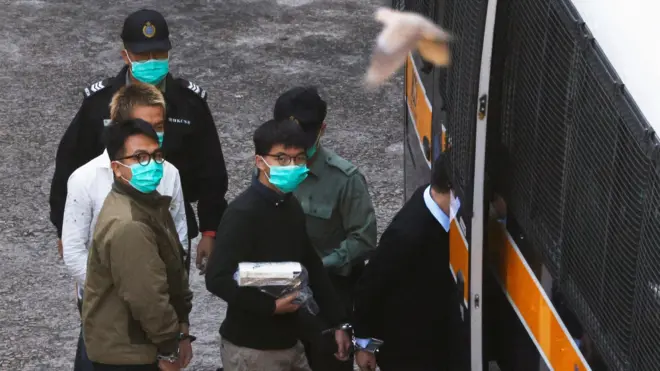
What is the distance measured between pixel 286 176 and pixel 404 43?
2.40 feet

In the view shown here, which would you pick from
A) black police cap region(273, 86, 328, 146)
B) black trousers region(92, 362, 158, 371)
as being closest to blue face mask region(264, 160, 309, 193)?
black police cap region(273, 86, 328, 146)

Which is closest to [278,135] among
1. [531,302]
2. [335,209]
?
[335,209]

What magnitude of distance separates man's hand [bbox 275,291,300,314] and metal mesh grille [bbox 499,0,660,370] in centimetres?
89

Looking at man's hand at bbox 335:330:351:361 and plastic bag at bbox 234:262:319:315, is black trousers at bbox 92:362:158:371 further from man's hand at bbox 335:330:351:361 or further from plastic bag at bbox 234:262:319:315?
man's hand at bbox 335:330:351:361

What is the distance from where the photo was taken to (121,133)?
4.25 m

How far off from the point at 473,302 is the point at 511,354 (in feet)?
0.80

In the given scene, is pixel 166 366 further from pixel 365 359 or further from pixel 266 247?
pixel 365 359

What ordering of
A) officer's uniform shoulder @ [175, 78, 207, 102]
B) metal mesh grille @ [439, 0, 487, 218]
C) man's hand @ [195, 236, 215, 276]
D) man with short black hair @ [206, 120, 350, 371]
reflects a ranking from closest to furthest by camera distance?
metal mesh grille @ [439, 0, 487, 218] → man with short black hair @ [206, 120, 350, 371] → officer's uniform shoulder @ [175, 78, 207, 102] → man's hand @ [195, 236, 215, 276]

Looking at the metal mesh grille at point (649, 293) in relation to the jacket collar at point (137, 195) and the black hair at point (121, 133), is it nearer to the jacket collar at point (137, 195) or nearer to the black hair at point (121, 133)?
the jacket collar at point (137, 195)

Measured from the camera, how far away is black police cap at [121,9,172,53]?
5098 millimetres

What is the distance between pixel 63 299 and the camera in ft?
20.8

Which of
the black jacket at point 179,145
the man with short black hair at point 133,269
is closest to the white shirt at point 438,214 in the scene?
the man with short black hair at point 133,269

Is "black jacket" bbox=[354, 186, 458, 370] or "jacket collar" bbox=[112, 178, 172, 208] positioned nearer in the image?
"jacket collar" bbox=[112, 178, 172, 208]

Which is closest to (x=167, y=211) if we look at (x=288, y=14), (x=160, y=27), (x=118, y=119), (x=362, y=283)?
(x=118, y=119)
